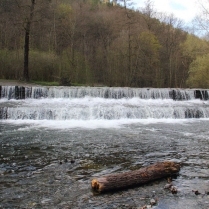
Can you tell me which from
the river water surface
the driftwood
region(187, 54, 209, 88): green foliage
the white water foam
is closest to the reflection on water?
the river water surface

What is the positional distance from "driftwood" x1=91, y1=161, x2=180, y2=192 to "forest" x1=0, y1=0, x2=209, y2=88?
17.2 m

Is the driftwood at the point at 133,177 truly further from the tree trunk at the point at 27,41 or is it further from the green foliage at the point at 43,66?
the green foliage at the point at 43,66

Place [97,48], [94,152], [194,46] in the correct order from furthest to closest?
[194,46] < [97,48] < [94,152]

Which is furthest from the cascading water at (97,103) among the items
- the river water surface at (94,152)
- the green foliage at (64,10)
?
the green foliage at (64,10)

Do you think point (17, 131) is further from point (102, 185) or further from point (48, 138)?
point (102, 185)

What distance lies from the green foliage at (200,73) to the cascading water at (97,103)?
7.77 meters

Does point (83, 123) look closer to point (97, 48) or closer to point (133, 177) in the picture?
point (133, 177)

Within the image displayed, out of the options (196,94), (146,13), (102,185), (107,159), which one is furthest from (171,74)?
(102,185)

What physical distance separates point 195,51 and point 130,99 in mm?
14476

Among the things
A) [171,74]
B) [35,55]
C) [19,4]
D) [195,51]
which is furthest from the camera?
[171,74]

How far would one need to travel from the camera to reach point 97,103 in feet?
51.1

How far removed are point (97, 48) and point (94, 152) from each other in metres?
23.3

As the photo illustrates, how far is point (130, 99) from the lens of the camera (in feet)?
58.5

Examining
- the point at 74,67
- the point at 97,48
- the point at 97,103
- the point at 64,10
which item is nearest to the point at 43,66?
the point at 74,67
